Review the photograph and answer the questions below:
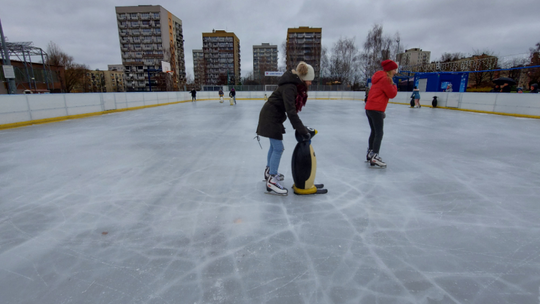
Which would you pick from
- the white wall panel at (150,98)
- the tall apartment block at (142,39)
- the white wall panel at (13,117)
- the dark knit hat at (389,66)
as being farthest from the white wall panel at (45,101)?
the tall apartment block at (142,39)

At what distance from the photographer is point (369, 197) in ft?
8.40

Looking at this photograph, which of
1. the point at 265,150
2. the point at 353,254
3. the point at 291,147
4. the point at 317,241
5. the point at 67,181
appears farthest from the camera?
the point at 291,147

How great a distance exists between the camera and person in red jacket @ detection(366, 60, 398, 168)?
3.21 m

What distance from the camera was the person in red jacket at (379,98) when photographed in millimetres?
3205

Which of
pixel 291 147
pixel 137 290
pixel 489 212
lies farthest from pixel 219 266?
pixel 291 147

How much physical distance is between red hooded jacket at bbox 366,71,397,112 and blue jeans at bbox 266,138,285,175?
1.55 metres

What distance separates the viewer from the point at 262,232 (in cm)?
193

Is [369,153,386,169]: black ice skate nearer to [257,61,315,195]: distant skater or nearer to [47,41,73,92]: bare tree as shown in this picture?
[257,61,315,195]: distant skater

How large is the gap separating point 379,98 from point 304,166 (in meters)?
1.55

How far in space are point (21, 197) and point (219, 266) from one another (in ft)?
7.92

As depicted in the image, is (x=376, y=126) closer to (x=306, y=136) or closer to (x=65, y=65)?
(x=306, y=136)

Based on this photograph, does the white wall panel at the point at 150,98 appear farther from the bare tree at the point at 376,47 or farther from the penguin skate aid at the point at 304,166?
the bare tree at the point at 376,47

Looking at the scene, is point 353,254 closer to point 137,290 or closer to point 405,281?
point 405,281

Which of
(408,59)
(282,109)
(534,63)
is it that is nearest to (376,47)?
(408,59)
